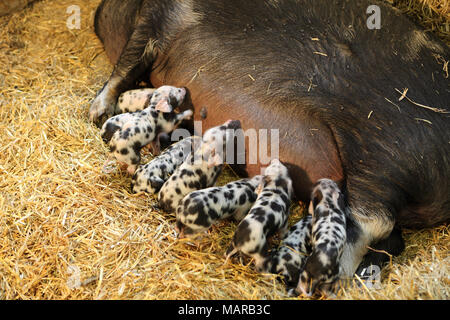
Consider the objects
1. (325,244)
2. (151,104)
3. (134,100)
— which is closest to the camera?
(325,244)

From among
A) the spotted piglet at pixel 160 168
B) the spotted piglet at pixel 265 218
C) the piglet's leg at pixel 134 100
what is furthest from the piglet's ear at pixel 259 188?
the piglet's leg at pixel 134 100

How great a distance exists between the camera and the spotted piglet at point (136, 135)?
2.91 meters

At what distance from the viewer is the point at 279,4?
3.02 metres

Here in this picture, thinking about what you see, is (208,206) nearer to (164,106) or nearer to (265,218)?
(265,218)

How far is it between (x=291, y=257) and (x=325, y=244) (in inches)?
9.4

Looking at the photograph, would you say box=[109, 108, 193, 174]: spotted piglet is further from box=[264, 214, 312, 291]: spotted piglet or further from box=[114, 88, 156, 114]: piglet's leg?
box=[264, 214, 312, 291]: spotted piglet

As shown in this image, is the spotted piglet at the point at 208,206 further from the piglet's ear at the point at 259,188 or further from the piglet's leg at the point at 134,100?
the piglet's leg at the point at 134,100

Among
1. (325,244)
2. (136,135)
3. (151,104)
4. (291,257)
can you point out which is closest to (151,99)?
(151,104)

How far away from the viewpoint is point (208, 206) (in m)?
2.50

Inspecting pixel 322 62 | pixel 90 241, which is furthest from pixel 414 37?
pixel 90 241

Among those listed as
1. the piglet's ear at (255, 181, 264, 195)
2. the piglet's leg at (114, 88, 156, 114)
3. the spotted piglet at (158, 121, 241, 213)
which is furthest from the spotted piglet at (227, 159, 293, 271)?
the piglet's leg at (114, 88, 156, 114)

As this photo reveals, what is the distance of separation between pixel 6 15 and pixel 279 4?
2.73m

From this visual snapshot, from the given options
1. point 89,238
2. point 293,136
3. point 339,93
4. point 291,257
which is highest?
point 339,93

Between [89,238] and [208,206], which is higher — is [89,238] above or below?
below
